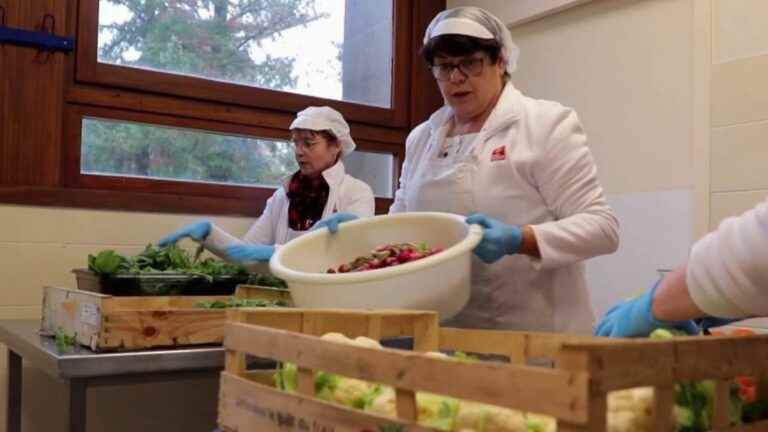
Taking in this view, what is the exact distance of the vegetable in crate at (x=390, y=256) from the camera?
1.41 meters

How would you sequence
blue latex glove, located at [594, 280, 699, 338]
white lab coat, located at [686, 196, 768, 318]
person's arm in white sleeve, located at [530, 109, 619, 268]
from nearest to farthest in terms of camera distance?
white lab coat, located at [686, 196, 768, 318], blue latex glove, located at [594, 280, 699, 338], person's arm in white sleeve, located at [530, 109, 619, 268]

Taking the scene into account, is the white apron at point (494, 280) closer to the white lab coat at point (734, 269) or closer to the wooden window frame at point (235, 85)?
the white lab coat at point (734, 269)

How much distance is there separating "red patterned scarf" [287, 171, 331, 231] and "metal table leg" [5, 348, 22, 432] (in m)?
0.96

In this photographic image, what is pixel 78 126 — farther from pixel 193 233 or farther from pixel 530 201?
pixel 530 201

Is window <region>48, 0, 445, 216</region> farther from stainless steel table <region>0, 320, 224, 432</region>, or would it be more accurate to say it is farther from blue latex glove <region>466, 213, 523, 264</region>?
blue latex glove <region>466, 213, 523, 264</region>

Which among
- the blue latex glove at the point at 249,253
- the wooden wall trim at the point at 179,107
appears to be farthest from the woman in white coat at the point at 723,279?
A: the wooden wall trim at the point at 179,107

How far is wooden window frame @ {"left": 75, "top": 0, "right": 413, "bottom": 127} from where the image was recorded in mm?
2568

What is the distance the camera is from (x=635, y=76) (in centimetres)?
258

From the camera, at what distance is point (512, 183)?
5.60 feet

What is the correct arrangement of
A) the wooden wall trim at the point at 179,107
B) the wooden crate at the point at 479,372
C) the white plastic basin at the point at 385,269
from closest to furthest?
the wooden crate at the point at 479,372 → the white plastic basin at the point at 385,269 → the wooden wall trim at the point at 179,107

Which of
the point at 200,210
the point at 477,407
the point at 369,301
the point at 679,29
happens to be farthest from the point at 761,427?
the point at 200,210

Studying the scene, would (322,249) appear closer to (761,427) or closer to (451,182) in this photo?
(451,182)

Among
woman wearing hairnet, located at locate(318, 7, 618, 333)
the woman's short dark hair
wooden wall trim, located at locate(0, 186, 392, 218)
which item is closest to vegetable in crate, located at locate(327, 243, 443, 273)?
Result: woman wearing hairnet, located at locate(318, 7, 618, 333)

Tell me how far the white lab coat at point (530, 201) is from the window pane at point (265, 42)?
1406 mm
